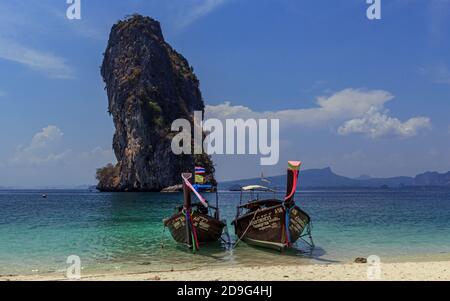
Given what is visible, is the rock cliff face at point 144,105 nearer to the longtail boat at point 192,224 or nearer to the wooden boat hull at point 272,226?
the longtail boat at point 192,224

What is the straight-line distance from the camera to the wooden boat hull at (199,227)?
20281 millimetres

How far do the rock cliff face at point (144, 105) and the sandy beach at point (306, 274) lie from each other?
332 ft

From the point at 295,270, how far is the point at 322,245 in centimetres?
890

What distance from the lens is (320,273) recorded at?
13312 millimetres

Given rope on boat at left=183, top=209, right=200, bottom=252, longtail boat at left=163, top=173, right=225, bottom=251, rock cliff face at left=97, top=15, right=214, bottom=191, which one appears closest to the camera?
longtail boat at left=163, top=173, right=225, bottom=251

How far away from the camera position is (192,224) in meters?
20.1

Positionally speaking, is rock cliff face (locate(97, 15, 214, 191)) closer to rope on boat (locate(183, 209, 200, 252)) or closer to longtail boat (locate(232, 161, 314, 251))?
rope on boat (locate(183, 209, 200, 252))

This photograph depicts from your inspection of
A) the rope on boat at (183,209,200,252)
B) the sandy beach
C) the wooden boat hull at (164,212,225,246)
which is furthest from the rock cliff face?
the sandy beach

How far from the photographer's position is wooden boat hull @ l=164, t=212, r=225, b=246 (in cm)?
2028

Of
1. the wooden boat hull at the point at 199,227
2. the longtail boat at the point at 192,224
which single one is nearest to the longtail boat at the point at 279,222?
the wooden boat hull at the point at 199,227

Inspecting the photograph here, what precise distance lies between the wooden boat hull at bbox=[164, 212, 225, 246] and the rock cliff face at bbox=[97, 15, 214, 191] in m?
93.9

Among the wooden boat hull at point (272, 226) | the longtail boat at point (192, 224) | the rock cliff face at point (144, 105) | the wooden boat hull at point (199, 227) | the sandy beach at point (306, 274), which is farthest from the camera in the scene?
the rock cliff face at point (144, 105)
